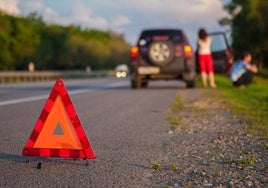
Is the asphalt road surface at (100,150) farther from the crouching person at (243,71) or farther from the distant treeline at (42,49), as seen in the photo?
the distant treeline at (42,49)

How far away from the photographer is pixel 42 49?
81.5 m

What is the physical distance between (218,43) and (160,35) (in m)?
4.88

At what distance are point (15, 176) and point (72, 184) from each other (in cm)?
61

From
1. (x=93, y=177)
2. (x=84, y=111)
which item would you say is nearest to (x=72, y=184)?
(x=93, y=177)

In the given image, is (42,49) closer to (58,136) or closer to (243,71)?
(243,71)

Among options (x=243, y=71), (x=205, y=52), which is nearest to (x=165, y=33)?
(x=205, y=52)

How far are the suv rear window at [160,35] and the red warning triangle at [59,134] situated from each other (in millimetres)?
12096

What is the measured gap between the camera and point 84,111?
1030 centimetres

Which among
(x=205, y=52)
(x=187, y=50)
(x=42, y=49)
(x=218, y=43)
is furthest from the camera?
(x=42, y=49)

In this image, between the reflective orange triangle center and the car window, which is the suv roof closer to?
the car window

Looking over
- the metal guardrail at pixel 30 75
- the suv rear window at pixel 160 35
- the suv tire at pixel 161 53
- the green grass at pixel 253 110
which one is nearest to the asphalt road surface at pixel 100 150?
the green grass at pixel 253 110

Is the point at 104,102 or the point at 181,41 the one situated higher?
the point at 181,41

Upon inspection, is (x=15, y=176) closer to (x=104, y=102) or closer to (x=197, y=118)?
(x=197, y=118)

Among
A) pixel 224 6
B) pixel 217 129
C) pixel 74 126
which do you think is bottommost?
pixel 217 129
